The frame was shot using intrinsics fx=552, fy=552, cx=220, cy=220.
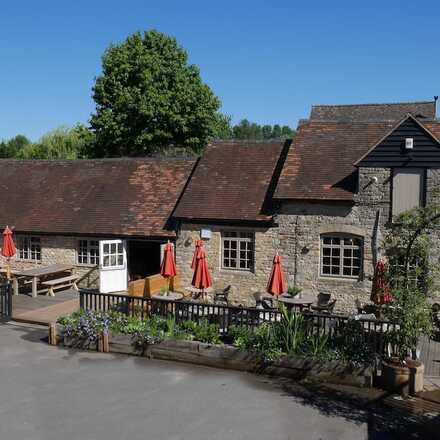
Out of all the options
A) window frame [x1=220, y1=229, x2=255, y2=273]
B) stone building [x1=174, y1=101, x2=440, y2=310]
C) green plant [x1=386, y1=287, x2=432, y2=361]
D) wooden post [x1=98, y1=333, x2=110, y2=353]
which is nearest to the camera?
green plant [x1=386, y1=287, x2=432, y2=361]

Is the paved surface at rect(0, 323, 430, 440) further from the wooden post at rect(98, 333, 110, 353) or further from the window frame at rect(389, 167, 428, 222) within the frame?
the window frame at rect(389, 167, 428, 222)

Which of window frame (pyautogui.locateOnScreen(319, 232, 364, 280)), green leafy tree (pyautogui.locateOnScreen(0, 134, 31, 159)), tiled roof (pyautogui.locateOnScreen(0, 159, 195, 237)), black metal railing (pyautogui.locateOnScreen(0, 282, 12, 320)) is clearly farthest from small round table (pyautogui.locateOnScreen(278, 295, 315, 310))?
green leafy tree (pyautogui.locateOnScreen(0, 134, 31, 159))

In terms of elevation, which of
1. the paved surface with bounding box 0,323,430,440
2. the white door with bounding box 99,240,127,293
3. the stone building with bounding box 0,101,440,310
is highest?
the stone building with bounding box 0,101,440,310

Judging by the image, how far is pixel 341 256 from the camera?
61.4 ft

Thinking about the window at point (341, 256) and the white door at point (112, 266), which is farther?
the white door at point (112, 266)

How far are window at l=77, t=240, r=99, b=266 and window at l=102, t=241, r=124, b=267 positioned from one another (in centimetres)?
149

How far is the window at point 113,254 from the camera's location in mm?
20203

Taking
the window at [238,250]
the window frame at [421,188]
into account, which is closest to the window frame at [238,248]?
the window at [238,250]

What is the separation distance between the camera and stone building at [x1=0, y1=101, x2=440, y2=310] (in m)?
18.1

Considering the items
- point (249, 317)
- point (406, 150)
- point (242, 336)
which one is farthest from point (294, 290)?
point (242, 336)

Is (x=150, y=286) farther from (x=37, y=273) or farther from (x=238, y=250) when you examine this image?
(x=37, y=273)

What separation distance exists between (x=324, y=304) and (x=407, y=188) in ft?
15.5

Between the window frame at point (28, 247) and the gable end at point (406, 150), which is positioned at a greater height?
the gable end at point (406, 150)

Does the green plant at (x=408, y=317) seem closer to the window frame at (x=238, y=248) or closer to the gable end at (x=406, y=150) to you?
the gable end at (x=406, y=150)
